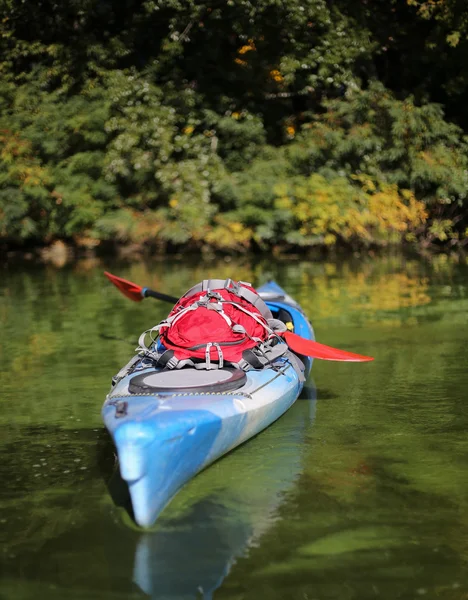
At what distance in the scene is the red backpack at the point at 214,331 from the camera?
13.7 feet

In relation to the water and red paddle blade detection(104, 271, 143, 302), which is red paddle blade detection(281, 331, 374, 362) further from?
red paddle blade detection(104, 271, 143, 302)

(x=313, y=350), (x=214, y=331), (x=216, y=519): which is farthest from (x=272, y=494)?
(x=313, y=350)

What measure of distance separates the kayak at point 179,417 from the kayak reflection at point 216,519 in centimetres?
9

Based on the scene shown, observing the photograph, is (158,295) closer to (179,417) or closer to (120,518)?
(179,417)

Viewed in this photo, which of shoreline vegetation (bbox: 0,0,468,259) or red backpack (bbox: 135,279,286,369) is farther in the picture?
shoreline vegetation (bbox: 0,0,468,259)

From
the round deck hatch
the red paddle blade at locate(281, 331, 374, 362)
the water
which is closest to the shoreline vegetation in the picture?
the water

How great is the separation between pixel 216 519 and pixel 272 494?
0.35m

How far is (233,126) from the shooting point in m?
14.9

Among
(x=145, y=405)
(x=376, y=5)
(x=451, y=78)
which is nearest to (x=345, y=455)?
(x=145, y=405)

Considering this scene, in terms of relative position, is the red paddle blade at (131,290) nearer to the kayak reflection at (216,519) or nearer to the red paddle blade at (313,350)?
the red paddle blade at (313,350)

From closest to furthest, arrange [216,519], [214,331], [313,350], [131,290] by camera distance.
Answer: [216,519] < [214,331] < [313,350] < [131,290]

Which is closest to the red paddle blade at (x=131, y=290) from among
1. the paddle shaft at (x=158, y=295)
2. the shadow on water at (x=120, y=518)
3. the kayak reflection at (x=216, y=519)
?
the paddle shaft at (x=158, y=295)

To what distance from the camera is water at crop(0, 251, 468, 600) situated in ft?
8.87

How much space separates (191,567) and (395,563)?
72 centimetres
